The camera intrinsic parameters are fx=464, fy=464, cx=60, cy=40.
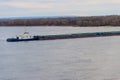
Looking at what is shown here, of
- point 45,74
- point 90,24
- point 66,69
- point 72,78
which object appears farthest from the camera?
point 90,24

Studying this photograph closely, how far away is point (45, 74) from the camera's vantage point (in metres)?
20.3

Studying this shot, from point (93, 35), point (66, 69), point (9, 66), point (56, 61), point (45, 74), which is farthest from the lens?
point (93, 35)

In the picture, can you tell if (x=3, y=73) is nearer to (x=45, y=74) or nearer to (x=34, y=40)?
(x=45, y=74)

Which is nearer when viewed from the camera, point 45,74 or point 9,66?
point 45,74

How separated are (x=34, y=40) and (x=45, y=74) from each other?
27189 millimetres

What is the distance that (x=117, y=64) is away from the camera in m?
22.5

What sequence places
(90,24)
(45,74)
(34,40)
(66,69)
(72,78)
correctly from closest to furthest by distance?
(72,78), (45,74), (66,69), (34,40), (90,24)

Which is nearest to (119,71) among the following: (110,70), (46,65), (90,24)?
(110,70)

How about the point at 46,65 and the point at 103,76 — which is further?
the point at 46,65

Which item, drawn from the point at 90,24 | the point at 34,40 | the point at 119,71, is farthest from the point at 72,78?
the point at 90,24

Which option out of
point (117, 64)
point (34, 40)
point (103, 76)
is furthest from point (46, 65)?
point (34, 40)

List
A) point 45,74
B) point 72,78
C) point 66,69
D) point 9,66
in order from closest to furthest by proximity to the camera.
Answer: point 72,78
point 45,74
point 66,69
point 9,66

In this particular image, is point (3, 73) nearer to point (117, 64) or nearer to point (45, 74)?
point (45, 74)

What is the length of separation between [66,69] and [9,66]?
139 inches
